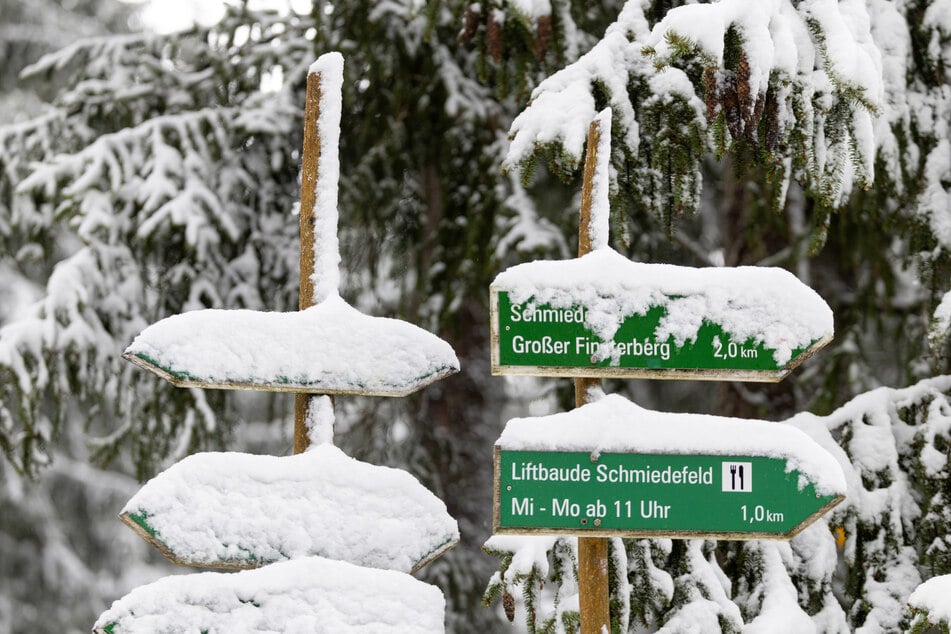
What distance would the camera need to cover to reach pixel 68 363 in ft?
15.8

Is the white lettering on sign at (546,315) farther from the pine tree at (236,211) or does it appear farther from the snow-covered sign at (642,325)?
the pine tree at (236,211)

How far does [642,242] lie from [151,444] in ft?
8.86

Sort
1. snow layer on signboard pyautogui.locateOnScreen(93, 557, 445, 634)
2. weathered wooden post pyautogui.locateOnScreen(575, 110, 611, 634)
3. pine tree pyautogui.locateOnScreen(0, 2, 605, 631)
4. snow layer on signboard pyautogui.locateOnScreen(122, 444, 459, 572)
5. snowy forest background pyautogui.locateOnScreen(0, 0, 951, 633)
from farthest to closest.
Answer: pine tree pyautogui.locateOnScreen(0, 2, 605, 631)
snowy forest background pyautogui.locateOnScreen(0, 0, 951, 633)
weathered wooden post pyautogui.locateOnScreen(575, 110, 611, 634)
snow layer on signboard pyautogui.locateOnScreen(122, 444, 459, 572)
snow layer on signboard pyautogui.locateOnScreen(93, 557, 445, 634)

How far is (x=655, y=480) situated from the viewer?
2.40 meters

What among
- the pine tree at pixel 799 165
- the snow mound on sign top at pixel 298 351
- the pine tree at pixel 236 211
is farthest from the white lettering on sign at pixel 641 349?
the pine tree at pixel 236 211

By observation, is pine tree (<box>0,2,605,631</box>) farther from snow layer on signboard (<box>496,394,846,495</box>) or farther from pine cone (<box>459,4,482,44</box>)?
snow layer on signboard (<box>496,394,846,495</box>)

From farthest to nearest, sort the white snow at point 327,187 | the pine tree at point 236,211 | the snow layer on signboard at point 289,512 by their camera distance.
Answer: the pine tree at point 236,211 < the white snow at point 327,187 < the snow layer on signboard at point 289,512

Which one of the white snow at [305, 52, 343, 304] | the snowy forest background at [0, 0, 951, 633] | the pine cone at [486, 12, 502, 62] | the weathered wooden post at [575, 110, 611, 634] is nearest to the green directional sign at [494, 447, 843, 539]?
the weathered wooden post at [575, 110, 611, 634]

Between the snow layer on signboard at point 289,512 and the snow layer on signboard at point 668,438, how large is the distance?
1.02 ft

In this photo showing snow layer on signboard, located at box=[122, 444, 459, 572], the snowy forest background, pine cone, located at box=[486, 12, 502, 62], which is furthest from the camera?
pine cone, located at box=[486, 12, 502, 62]

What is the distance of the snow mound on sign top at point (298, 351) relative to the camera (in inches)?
93.8

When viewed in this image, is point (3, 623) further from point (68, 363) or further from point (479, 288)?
point (479, 288)

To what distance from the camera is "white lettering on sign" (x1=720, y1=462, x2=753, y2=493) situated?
2.42 m

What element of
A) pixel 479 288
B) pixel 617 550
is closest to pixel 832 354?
pixel 479 288
